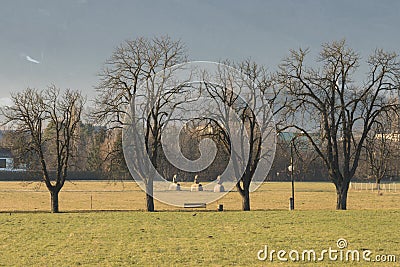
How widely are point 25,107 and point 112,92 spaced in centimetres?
657

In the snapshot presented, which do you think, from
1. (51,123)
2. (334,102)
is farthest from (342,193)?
(51,123)

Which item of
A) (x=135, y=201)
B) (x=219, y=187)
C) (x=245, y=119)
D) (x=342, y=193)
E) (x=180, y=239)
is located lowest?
(x=135, y=201)

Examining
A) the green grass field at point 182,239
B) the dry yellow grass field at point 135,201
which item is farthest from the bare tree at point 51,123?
the green grass field at point 182,239

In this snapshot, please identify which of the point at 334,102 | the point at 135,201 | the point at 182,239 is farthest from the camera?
the point at 135,201

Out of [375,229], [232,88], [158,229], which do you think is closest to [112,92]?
[232,88]

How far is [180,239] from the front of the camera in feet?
39.4

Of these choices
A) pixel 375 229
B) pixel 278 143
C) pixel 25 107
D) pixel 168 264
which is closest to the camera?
pixel 168 264

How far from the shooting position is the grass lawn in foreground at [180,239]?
9422mm

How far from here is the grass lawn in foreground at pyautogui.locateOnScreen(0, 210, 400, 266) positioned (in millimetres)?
9422

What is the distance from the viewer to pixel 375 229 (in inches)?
538

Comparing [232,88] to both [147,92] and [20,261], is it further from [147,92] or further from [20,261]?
[20,261]

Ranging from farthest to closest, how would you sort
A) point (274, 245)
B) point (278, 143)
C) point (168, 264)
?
point (278, 143) → point (274, 245) → point (168, 264)

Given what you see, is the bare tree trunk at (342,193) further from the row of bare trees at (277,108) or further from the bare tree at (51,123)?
the bare tree at (51,123)

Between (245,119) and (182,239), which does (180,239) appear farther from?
(245,119)
